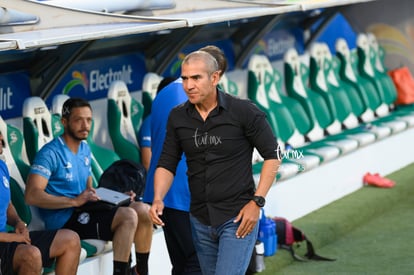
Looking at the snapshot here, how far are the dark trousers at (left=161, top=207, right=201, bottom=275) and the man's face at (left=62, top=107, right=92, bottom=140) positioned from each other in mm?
1118

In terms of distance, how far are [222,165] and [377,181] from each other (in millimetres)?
5059

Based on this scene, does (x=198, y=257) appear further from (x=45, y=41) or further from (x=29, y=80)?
(x=29, y=80)

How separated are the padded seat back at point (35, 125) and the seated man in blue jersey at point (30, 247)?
3.38 feet

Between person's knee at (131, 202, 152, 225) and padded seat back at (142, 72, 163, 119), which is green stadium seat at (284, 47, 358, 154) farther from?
person's knee at (131, 202, 152, 225)

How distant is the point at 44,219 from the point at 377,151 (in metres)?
4.40

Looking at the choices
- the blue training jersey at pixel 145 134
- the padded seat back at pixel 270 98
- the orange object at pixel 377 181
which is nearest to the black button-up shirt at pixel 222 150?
the blue training jersey at pixel 145 134

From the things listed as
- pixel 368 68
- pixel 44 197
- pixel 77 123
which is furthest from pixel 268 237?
pixel 368 68

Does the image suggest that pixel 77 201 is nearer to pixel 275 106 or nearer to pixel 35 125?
pixel 35 125

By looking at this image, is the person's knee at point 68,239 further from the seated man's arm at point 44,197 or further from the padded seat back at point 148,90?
the padded seat back at point 148,90

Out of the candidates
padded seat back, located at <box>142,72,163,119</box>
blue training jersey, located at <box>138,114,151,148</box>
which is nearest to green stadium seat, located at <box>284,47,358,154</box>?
padded seat back, located at <box>142,72,163,119</box>

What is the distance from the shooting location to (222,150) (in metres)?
4.92

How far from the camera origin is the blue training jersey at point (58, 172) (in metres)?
6.45

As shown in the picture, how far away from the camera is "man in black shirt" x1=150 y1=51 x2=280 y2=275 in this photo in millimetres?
4875

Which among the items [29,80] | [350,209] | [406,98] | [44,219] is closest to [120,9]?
[29,80]
